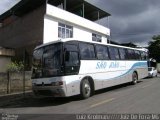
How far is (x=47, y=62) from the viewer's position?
12234mm

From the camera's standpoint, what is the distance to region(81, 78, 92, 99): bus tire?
41.5ft

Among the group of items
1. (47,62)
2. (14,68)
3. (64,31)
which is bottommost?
(14,68)

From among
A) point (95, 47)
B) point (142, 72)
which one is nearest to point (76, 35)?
point (142, 72)

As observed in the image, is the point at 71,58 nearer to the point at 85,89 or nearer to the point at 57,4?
the point at 85,89

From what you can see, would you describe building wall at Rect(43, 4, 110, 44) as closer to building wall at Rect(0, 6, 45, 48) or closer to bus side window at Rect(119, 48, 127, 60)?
building wall at Rect(0, 6, 45, 48)

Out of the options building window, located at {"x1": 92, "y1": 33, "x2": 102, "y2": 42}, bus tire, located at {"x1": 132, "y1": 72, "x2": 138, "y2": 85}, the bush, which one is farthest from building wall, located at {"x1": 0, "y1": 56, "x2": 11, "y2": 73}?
building window, located at {"x1": 92, "y1": 33, "x2": 102, "y2": 42}

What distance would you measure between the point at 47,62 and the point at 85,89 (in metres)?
2.43

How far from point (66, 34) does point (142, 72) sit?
937cm

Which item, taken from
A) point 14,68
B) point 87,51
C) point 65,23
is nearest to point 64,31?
point 65,23

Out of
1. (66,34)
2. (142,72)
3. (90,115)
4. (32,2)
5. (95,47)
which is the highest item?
(32,2)

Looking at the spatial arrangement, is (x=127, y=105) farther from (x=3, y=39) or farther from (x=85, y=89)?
(x=3, y=39)

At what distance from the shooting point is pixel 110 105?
1034 centimetres

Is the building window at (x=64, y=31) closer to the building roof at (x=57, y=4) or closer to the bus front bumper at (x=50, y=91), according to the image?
the building roof at (x=57, y=4)

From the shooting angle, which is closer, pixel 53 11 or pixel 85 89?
pixel 85 89
